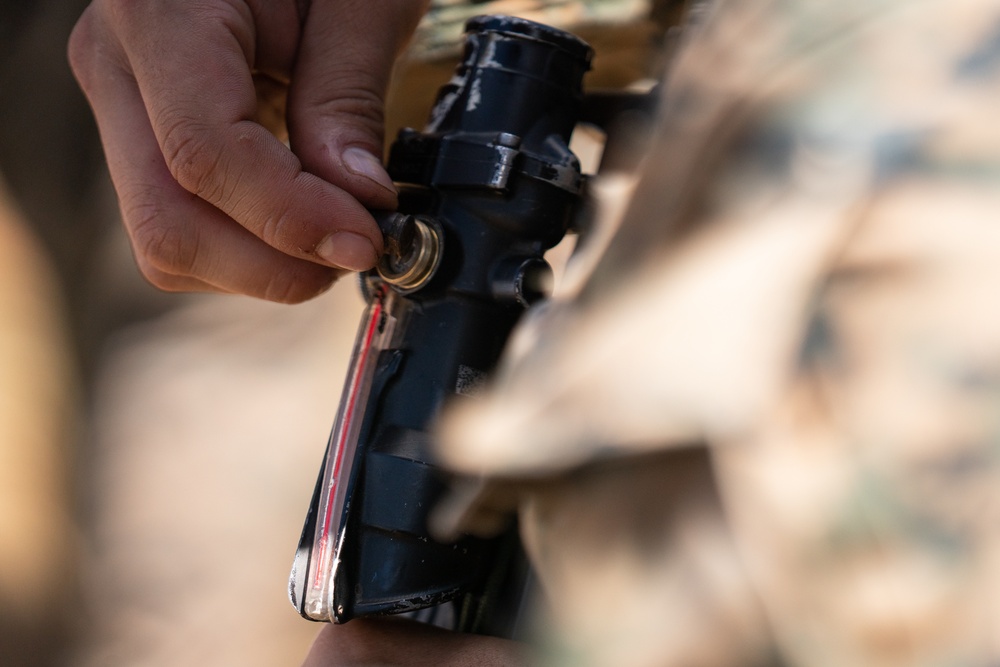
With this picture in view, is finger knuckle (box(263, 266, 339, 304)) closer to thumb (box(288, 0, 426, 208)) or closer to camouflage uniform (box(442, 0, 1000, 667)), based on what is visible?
thumb (box(288, 0, 426, 208))

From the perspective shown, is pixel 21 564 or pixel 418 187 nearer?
pixel 418 187

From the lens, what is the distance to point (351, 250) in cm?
60

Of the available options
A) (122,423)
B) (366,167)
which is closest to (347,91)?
(366,167)

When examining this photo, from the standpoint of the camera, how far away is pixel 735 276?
460mm

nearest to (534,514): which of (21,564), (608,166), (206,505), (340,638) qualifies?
(340,638)

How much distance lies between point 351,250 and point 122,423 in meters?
1.52

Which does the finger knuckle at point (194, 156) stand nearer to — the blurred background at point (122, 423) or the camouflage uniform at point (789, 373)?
the camouflage uniform at point (789, 373)

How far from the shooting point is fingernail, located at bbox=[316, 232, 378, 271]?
595 mm

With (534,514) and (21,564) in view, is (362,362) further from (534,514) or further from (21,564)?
(21,564)

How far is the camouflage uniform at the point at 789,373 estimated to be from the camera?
392mm

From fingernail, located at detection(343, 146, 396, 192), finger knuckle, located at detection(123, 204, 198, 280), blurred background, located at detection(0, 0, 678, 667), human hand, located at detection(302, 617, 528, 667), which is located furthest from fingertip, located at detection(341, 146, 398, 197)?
blurred background, located at detection(0, 0, 678, 667)

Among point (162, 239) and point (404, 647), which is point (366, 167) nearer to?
point (162, 239)

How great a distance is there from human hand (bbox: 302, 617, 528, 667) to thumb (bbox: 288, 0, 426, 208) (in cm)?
26

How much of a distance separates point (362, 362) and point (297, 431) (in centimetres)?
107
